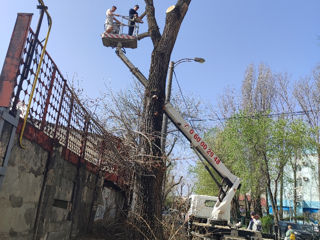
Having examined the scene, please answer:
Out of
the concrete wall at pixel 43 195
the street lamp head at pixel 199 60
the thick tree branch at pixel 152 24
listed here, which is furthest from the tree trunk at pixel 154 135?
the street lamp head at pixel 199 60

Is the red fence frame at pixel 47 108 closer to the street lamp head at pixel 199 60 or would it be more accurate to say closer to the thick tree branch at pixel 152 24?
the thick tree branch at pixel 152 24

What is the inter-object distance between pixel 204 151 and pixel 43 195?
607 centimetres

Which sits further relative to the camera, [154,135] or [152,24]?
[152,24]

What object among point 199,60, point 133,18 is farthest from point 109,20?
point 199,60

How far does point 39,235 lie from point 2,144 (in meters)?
2.09

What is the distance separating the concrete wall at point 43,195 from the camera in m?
3.74

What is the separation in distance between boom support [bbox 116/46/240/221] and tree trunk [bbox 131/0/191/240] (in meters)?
1.98

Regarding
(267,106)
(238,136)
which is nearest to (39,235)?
(238,136)

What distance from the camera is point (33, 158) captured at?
4289 millimetres

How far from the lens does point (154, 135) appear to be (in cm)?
611

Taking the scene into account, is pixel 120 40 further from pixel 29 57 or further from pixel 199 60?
pixel 29 57

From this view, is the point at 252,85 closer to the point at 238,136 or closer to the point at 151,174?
the point at 238,136

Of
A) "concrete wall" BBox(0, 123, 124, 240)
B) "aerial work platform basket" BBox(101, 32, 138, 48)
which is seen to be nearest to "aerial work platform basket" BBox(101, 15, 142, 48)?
"aerial work platform basket" BBox(101, 32, 138, 48)

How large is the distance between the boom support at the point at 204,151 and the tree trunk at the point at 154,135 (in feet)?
6.49
